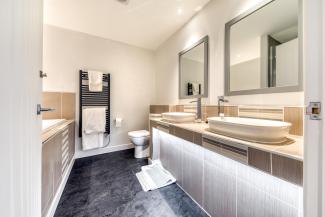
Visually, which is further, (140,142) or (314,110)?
(140,142)

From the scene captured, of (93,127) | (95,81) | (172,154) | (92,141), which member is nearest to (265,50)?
(172,154)

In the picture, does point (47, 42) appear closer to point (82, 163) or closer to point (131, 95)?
point (131, 95)

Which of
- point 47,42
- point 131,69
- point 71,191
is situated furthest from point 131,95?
point 71,191

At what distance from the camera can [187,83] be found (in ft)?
7.63

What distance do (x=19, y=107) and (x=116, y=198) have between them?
1.40 metres

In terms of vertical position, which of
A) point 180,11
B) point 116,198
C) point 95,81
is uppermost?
point 180,11

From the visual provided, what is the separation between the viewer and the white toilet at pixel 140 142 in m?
2.67

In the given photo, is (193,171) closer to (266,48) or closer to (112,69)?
(266,48)

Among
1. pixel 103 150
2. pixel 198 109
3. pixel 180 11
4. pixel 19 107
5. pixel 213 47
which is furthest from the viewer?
pixel 103 150

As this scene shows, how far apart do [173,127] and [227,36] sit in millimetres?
1215

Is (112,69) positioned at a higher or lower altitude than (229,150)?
higher

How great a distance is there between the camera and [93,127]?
2.68 meters

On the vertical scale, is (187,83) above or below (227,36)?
below

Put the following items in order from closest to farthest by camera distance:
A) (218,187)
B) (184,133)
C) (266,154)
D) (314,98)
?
1. (314,98)
2. (266,154)
3. (218,187)
4. (184,133)
